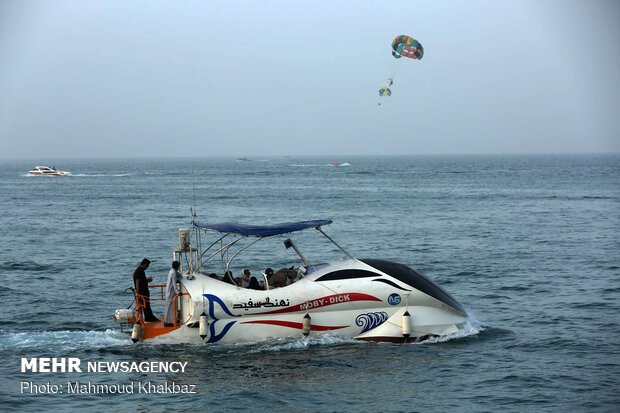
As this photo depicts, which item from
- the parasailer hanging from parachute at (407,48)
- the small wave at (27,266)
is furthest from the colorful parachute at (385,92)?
the small wave at (27,266)

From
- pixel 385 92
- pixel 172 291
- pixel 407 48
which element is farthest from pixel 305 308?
pixel 385 92

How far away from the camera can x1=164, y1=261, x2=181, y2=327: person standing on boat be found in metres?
16.4

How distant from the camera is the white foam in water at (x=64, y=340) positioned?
55.8 feet

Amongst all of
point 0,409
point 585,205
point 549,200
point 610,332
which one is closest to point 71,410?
point 0,409

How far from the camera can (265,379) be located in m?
14.8

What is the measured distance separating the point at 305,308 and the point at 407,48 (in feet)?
136

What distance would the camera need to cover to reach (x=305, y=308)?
645 inches

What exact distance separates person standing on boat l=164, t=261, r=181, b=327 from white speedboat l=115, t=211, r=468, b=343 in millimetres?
142

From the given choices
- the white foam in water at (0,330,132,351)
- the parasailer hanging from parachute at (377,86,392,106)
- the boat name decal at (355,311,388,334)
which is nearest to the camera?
the boat name decal at (355,311,388,334)

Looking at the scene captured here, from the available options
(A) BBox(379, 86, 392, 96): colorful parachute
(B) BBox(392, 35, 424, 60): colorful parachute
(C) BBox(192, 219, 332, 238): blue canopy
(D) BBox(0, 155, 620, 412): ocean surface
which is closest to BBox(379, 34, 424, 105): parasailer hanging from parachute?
(B) BBox(392, 35, 424, 60): colorful parachute

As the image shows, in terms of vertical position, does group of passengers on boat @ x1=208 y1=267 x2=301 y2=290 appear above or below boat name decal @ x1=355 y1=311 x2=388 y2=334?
above

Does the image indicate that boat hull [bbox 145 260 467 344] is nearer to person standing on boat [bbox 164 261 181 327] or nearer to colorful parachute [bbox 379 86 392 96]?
person standing on boat [bbox 164 261 181 327]

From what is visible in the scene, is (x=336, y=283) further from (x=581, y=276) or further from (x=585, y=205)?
(x=585, y=205)

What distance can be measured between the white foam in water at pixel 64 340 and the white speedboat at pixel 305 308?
2.80ft
